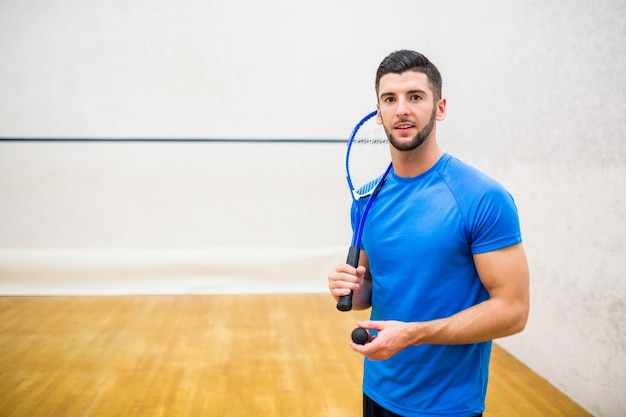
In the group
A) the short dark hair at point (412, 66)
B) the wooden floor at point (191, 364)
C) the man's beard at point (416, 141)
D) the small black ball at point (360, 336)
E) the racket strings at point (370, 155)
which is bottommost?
the wooden floor at point (191, 364)

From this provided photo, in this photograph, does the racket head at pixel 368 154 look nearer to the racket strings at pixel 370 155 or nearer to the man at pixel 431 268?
the racket strings at pixel 370 155

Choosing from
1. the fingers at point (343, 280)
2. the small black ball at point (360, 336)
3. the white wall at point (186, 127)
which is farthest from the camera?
the white wall at point (186, 127)

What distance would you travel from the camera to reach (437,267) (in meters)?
0.93

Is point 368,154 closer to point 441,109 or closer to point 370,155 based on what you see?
point 370,155

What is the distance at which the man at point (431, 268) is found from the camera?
2.91 ft

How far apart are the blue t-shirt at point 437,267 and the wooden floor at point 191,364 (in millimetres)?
1226

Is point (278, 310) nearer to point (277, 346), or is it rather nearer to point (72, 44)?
point (277, 346)

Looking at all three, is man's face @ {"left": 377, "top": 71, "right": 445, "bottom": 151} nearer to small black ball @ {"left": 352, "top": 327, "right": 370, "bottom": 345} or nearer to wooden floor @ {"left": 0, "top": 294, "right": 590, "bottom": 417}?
small black ball @ {"left": 352, "top": 327, "right": 370, "bottom": 345}

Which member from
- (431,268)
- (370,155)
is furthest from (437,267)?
(370,155)

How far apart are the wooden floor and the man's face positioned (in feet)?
4.73

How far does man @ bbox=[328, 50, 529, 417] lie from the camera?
89 centimetres

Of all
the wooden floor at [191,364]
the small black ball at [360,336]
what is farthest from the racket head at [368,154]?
the wooden floor at [191,364]

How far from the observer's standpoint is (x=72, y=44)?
4004mm

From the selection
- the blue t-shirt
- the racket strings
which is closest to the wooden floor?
the racket strings
